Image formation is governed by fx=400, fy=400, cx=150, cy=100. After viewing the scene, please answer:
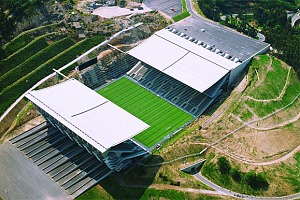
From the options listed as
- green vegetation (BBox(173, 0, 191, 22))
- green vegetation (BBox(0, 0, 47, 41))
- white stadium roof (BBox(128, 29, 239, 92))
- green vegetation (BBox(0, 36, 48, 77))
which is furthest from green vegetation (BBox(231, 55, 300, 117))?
green vegetation (BBox(0, 0, 47, 41))

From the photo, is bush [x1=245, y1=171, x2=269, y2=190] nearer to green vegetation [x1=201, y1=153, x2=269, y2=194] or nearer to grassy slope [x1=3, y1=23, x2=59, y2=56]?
green vegetation [x1=201, y1=153, x2=269, y2=194]

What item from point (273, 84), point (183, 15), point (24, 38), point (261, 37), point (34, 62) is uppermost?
point (24, 38)

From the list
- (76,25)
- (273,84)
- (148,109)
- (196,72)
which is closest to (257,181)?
(273,84)

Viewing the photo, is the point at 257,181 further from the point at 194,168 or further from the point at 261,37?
the point at 261,37

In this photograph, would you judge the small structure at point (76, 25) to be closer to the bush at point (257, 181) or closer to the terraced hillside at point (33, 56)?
the terraced hillside at point (33, 56)

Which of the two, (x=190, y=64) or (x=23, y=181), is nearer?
(x=23, y=181)

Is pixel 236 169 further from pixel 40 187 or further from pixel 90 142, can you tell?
pixel 40 187
